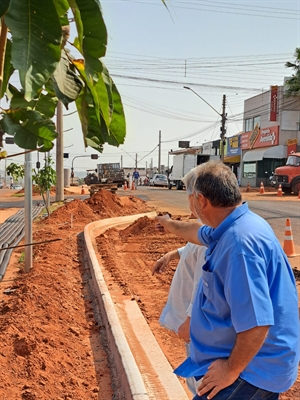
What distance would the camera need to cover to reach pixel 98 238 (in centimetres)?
1087

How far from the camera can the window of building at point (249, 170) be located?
1623 inches

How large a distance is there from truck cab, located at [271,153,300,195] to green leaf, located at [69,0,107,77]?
28516mm

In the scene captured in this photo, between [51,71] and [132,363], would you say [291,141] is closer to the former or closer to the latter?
[132,363]

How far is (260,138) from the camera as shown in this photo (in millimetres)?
40250

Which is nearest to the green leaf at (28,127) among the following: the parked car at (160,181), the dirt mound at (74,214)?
the dirt mound at (74,214)

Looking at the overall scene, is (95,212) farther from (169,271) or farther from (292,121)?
(292,121)

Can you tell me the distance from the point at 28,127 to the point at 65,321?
12.4 feet

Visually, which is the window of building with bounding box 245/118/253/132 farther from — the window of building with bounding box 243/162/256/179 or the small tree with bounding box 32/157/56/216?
the small tree with bounding box 32/157/56/216

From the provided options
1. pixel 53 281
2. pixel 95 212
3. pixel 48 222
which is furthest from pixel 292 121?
pixel 53 281

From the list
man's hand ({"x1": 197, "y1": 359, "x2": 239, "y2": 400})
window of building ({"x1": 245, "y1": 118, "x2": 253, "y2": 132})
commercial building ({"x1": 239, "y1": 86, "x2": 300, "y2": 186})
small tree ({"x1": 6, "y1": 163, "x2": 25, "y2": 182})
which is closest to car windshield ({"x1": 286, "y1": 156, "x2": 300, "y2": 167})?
commercial building ({"x1": 239, "y1": 86, "x2": 300, "y2": 186})

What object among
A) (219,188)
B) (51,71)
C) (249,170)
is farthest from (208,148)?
(51,71)

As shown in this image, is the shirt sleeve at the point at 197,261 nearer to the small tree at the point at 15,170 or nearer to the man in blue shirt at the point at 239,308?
the man in blue shirt at the point at 239,308

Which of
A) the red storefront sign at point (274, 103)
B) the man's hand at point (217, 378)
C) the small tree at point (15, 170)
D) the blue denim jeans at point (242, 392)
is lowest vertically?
the blue denim jeans at point (242, 392)

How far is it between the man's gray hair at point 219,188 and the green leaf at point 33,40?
38.7 inches
